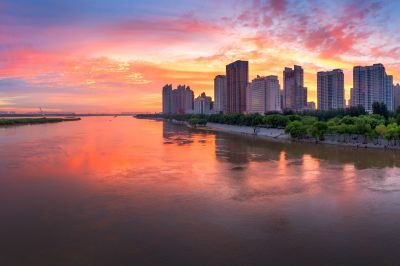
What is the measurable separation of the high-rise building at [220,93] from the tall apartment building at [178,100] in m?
33.6

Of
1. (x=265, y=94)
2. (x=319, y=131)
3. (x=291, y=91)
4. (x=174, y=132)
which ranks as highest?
(x=291, y=91)

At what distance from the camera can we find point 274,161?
22.0m

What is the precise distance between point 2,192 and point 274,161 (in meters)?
14.4

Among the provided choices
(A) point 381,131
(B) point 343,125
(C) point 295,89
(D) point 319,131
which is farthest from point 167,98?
(A) point 381,131

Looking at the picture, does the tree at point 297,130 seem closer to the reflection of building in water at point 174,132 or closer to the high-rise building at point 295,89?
the reflection of building in water at point 174,132

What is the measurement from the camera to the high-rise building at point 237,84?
110 m

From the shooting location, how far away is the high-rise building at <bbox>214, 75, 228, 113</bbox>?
125062 millimetres

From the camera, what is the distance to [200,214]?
34.9 feet

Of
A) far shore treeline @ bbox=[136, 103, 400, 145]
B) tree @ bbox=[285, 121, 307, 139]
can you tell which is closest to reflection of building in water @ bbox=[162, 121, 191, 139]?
far shore treeline @ bbox=[136, 103, 400, 145]

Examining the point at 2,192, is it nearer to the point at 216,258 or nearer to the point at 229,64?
the point at 216,258

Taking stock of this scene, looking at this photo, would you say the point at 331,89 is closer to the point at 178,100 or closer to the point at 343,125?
the point at 343,125

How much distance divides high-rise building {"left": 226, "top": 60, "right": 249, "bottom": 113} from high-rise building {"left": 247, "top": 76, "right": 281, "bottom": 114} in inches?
98.0

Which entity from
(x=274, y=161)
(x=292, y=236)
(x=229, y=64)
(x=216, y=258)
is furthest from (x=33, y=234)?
(x=229, y=64)

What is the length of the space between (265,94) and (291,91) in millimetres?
12941
